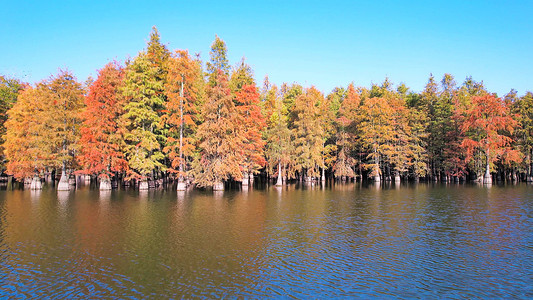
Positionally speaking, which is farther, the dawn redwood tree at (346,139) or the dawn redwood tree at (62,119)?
the dawn redwood tree at (346,139)

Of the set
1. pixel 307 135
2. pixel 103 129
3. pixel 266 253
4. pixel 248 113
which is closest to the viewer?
pixel 266 253

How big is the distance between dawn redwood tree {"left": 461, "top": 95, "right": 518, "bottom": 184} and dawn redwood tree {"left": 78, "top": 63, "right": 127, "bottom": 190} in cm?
6210

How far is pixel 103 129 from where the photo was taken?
44.6 metres

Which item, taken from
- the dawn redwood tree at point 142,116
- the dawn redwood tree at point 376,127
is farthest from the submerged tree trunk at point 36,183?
the dawn redwood tree at point 376,127

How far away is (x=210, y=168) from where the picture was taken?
4672 centimetres

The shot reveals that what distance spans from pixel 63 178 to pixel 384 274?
47594mm

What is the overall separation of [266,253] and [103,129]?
3674 centimetres

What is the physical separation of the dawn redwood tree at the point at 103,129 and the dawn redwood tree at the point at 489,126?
6210cm

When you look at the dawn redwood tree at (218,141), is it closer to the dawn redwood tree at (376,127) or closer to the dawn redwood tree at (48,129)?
the dawn redwood tree at (48,129)

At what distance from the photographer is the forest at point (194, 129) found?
46.0m

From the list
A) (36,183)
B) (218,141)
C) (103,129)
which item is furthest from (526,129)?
(36,183)

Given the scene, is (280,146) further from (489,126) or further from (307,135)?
(489,126)

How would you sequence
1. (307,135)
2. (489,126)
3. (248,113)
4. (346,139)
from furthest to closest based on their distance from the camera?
(346,139) < (307,135) < (489,126) < (248,113)

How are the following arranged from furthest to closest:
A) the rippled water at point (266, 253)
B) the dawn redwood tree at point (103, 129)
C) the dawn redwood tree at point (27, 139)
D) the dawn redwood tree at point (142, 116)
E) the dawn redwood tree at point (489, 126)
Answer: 1. the dawn redwood tree at point (489, 126)
2. the dawn redwood tree at point (27, 139)
3. the dawn redwood tree at point (142, 116)
4. the dawn redwood tree at point (103, 129)
5. the rippled water at point (266, 253)
